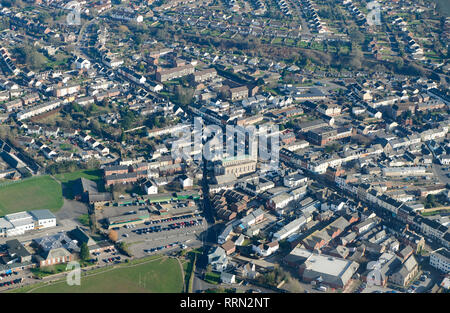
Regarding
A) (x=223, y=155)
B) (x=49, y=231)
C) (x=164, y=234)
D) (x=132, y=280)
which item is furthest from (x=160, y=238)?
(x=223, y=155)

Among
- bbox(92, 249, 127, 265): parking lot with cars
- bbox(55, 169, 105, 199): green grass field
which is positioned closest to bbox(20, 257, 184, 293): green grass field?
bbox(92, 249, 127, 265): parking lot with cars

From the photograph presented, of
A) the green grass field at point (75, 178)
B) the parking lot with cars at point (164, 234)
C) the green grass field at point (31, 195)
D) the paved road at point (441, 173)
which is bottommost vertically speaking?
the paved road at point (441, 173)

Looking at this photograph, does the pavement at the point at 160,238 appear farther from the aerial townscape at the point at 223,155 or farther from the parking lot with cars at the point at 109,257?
the parking lot with cars at the point at 109,257

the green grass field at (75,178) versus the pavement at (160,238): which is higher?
the green grass field at (75,178)

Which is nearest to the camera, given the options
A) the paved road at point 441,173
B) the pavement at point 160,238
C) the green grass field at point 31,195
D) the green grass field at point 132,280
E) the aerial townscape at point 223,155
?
the green grass field at point 132,280

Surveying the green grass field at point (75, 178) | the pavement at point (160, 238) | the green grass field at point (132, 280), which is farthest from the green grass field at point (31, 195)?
the green grass field at point (132, 280)

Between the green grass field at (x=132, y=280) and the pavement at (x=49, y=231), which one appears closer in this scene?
the green grass field at (x=132, y=280)

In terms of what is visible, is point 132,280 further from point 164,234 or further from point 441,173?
point 441,173
